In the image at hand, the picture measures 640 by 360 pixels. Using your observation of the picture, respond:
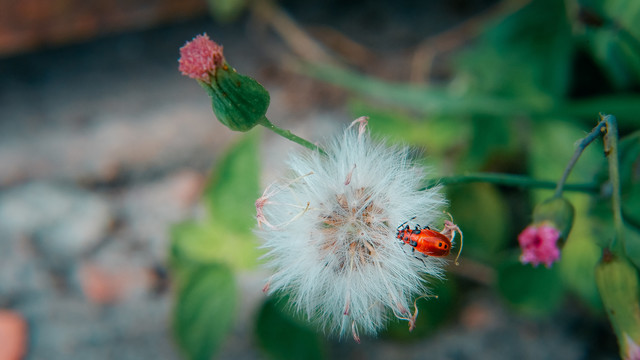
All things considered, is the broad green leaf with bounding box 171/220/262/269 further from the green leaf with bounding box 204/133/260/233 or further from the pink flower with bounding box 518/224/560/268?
the pink flower with bounding box 518/224/560/268

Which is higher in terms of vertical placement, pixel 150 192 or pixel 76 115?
pixel 76 115

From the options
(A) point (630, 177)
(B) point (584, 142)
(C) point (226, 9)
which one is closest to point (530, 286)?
(A) point (630, 177)

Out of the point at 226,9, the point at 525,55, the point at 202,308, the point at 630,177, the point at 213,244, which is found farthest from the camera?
the point at 226,9

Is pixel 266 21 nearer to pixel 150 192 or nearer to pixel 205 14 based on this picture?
pixel 205 14

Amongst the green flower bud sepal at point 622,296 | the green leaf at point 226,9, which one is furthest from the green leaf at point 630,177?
the green leaf at point 226,9

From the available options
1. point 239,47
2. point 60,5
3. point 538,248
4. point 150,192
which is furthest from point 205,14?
point 538,248

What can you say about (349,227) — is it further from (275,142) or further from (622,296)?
(275,142)
